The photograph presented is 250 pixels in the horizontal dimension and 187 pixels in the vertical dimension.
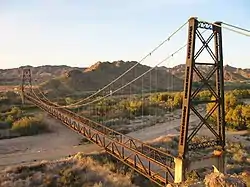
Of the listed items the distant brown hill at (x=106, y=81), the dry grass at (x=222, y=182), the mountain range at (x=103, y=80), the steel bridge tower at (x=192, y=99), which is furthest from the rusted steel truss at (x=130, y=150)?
the distant brown hill at (x=106, y=81)

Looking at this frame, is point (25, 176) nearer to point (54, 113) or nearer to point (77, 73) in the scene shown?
point (54, 113)

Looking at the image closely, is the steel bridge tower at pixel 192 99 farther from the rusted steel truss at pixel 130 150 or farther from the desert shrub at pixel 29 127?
the desert shrub at pixel 29 127

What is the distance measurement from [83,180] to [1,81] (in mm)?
71615

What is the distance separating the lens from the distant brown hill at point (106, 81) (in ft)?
188

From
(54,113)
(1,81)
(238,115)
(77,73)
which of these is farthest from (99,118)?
(1,81)

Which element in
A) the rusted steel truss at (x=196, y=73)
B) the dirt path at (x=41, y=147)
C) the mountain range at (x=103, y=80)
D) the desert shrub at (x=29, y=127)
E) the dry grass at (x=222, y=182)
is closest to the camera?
the dry grass at (x=222, y=182)

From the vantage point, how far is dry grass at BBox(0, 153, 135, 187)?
12.8 metres

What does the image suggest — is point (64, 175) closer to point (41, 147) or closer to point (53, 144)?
point (41, 147)

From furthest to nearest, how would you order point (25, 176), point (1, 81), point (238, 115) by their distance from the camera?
point (1, 81) < point (238, 115) < point (25, 176)

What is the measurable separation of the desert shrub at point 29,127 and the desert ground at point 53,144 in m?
0.76

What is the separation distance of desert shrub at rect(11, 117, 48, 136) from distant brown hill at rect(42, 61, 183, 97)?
27.7 metres

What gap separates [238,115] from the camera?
2447cm

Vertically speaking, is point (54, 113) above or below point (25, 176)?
above

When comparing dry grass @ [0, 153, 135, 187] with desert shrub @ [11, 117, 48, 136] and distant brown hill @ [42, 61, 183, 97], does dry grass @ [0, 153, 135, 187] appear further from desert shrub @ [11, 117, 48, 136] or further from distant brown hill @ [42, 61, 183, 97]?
distant brown hill @ [42, 61, 183, 97]
